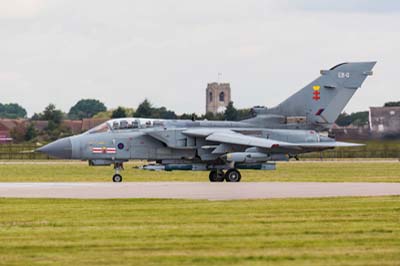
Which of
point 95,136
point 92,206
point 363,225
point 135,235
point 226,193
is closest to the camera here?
point 135,235

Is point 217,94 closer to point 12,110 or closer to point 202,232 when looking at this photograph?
point 12,110

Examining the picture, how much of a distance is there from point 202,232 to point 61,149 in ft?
59.2

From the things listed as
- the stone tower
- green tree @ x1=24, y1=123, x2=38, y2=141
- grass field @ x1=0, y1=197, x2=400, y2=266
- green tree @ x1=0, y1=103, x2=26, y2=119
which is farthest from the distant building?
green tree @ x1=0, y1=103, x2=26, y2=119

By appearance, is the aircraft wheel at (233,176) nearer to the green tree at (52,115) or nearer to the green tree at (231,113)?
the green tree at (231,113)

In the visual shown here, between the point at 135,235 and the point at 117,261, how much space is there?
270 centimetres

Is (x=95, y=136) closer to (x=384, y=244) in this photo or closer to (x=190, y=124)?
(x=190, y=124)

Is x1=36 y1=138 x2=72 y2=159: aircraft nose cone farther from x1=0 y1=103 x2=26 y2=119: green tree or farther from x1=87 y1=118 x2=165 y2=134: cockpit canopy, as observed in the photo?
x1=0 y1=103 x2=26 y2=119: green tree

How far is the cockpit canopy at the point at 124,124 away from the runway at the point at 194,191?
15.0 feet

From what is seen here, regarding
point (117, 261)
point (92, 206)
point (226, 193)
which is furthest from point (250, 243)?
point (226, 193)

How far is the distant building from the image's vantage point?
3647cm

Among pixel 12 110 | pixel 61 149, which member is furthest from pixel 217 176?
pixel 12 110

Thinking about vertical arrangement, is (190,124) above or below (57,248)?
above

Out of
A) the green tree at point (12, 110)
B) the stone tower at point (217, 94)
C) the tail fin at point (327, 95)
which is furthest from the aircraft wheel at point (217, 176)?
the green tree at point (12, 110)

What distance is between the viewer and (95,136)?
33.8 metres
